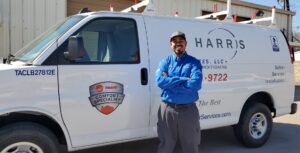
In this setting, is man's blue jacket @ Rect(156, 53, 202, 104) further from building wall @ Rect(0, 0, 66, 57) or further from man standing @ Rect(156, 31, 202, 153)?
building wall @ Rect(0, 0, 66, 57)

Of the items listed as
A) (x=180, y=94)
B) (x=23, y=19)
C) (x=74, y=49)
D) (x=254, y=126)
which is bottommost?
(x=254, y=126)

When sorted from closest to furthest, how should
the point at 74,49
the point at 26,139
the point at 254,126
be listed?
Answer: 1. the point at 26,139
2. the point at 74,49
3. the point at 254,126

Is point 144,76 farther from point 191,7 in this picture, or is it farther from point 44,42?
point 191,7

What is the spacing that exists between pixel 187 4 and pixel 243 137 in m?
7.91

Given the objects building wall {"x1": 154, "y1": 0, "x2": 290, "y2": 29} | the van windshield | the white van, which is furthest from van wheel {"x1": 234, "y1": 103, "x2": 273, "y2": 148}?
building wall {"x1": 154, "y1": 0, "x2": 290, "y2": 29}

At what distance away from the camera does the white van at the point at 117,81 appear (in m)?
4.55

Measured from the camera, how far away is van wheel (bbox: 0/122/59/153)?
14.4 ft

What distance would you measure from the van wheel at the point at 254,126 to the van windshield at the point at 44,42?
3235 millimetres

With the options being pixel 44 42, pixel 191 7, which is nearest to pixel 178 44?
pixel 44 42

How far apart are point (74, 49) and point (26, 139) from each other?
1090mm

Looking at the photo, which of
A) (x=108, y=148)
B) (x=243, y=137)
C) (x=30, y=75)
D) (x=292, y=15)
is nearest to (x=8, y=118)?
(x=30, y=75)

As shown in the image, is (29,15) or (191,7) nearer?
(29,15)

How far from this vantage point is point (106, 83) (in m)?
5.04

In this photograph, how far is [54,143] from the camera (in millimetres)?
4711
